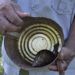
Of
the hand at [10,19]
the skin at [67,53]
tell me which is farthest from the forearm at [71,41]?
the hand at [10,19]

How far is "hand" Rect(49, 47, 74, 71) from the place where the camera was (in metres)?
2.25

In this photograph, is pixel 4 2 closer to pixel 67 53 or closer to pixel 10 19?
pixel 10 19

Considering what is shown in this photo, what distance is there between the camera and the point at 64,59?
2328mm

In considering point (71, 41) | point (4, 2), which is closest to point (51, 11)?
point (71, 41)

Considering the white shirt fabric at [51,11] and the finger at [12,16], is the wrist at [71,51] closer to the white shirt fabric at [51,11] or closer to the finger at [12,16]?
the white shirt fabric at [51,11]

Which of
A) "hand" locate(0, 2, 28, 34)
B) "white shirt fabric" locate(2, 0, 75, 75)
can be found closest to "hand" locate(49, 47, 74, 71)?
"white shirt fabric" locate(2, 0, 75, 75)

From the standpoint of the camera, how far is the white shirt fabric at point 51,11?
7.99ft

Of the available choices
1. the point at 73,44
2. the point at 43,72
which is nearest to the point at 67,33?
the point at 73,44

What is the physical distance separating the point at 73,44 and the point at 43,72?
203 mm

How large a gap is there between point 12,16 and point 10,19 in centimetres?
2

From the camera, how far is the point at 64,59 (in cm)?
233

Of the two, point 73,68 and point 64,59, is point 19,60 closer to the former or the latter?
point 64,59

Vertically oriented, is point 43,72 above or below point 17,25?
below

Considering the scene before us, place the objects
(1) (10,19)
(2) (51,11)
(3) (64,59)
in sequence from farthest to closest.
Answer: (2) (51,11)
(3) (64,59)
(1) (10,19)
